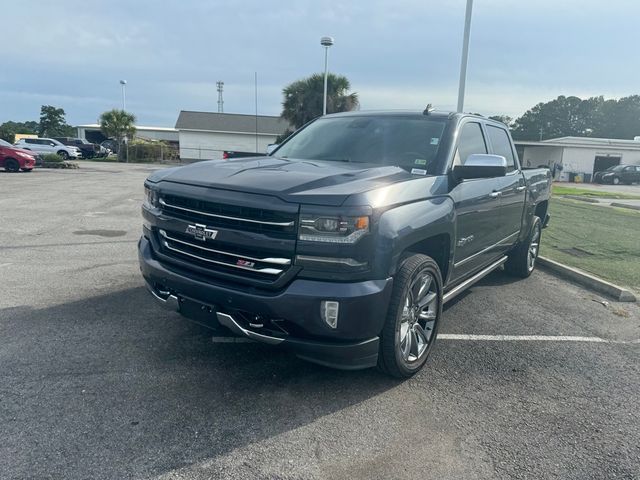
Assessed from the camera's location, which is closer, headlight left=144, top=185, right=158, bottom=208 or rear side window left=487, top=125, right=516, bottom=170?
headlight left=144, top=185, right=158, bottom=208

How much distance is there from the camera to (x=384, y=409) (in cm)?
327

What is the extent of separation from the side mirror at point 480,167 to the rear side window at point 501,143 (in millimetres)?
1518

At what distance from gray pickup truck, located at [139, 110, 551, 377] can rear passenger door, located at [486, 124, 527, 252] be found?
929 millimetres

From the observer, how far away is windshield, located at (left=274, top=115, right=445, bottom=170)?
14.0 feet

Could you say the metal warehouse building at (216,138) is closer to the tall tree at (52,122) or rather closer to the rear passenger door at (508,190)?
the tall tree at (52,122)

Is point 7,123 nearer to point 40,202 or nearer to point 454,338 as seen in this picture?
point 40,202

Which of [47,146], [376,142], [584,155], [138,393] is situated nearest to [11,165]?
[47,146]

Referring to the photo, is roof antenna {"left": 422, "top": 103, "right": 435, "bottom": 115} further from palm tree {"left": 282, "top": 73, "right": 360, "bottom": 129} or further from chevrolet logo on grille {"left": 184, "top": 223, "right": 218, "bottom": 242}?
palm tree {"left": 282, "top": 73, "right": 360, "bottom": 129}

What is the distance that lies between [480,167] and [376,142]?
1.01 metres

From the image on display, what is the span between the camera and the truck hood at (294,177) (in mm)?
3035

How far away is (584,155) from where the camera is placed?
42.9 m

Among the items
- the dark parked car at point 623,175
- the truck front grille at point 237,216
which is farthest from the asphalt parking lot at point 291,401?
the dark parked car at point 623,175

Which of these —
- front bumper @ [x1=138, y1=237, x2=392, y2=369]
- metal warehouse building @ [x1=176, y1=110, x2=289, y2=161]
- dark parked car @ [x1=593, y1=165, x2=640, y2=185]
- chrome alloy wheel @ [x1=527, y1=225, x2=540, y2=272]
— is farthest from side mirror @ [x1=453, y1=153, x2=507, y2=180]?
metal warehouse building @ [x1=176, y1=110, x2=289, y2=161]

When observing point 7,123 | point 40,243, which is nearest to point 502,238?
point 40,243
